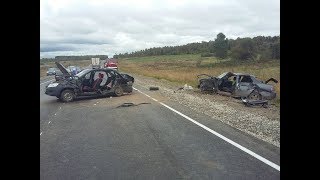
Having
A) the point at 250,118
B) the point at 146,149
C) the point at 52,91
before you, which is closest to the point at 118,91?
the point at 52,91

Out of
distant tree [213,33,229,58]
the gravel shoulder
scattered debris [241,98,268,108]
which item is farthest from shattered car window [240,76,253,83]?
distant tree [213,33,229,58]

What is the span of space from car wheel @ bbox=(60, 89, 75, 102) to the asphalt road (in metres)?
5.22

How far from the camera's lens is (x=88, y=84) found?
18.9m

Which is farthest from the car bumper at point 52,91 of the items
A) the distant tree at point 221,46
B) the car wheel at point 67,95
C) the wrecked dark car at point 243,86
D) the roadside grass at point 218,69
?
the distant tree at point 221,46

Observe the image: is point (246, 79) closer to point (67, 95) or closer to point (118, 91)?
point (118, 91)

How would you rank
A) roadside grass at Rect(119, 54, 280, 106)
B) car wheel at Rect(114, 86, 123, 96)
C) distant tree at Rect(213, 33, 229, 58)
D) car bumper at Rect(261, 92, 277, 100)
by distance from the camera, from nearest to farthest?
car bumper at Rect(261, 92, 277, 100) < car wheel at Rect(114, 86, 123, 96) < roadside grass at Rect(119, 54, 280, 106) < distant tree at Rect(213, 33, 229, 58)

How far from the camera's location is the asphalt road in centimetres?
604

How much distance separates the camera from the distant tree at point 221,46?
106 feet

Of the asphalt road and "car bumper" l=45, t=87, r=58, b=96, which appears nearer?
the asphalt road

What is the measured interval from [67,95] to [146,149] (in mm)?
11190

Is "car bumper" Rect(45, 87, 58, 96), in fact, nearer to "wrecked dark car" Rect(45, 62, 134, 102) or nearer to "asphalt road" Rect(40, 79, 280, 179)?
"wrecked dark car" Rect(45, 62, 134, 102)
